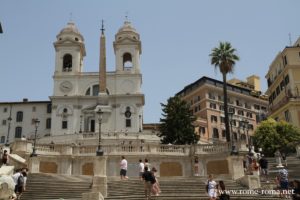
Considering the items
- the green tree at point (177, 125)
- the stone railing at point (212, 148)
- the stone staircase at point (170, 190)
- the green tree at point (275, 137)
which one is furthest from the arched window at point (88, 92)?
the stone staircase at point (170, 190)

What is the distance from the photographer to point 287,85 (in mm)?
61062

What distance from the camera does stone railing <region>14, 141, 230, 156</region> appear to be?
36188mm

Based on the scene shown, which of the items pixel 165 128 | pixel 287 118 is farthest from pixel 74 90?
pixel 287 118

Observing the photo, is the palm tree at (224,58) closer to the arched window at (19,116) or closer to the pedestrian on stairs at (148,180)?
the pedestrian on stairs at (148,180)

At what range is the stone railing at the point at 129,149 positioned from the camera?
119 feet

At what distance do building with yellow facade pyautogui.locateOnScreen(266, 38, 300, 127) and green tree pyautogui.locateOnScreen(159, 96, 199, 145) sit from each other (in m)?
15.1

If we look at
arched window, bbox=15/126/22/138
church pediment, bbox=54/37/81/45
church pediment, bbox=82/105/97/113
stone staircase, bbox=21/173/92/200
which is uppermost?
church pediment, bbox=54/37/81/45

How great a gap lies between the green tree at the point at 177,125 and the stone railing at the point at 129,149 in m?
13.0

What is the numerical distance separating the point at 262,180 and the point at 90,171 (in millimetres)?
16648

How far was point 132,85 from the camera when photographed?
80.9 meters

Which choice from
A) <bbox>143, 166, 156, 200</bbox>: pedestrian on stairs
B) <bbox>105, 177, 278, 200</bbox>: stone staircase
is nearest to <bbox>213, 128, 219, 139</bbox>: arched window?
<bbox>105, 177, 278, 200</bbox>: stone staircase

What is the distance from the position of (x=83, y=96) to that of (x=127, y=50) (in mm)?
13537

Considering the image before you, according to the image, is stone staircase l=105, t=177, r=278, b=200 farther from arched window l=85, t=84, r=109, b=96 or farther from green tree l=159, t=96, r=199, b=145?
arched window l=85, t=84, r=109, b=96

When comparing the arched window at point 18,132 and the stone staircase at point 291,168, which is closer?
the stone staircase at point 291,168
